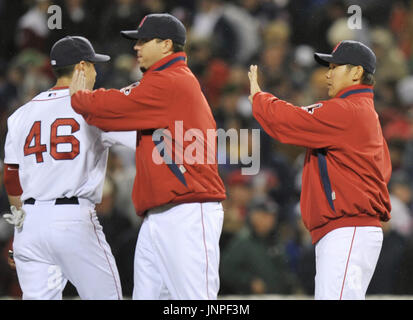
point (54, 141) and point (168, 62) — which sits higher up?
point (168, 62)

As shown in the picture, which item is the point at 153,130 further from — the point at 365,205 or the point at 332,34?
the point at 332,34

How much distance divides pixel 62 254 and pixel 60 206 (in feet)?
0.82

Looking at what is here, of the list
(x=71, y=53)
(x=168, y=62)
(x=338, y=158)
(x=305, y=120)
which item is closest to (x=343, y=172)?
(x=338, y=158)

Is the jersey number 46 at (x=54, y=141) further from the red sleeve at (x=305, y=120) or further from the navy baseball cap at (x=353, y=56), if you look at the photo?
the navy baseball cap at (x=353, y=56)

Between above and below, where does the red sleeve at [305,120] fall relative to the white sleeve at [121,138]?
above

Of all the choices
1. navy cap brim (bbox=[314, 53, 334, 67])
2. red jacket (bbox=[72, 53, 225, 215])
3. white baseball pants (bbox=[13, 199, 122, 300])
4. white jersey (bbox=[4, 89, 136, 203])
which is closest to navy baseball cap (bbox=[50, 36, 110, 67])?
white jersey (bbox=[4, 89, 136, 203])

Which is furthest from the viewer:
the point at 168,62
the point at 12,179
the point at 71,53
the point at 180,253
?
the point at 12,179

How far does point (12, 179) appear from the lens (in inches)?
179

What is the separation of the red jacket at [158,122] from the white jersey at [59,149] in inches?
5.0

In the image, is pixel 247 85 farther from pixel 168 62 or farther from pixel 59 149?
pixel 59 149

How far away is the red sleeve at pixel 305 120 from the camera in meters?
4.21

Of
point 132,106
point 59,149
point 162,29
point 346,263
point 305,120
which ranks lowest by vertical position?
point 346,263

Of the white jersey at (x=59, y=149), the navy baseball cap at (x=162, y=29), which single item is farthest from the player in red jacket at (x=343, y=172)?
the white jersey at (x=59, y=149)

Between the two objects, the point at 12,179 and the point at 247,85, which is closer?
the point at 12,179
